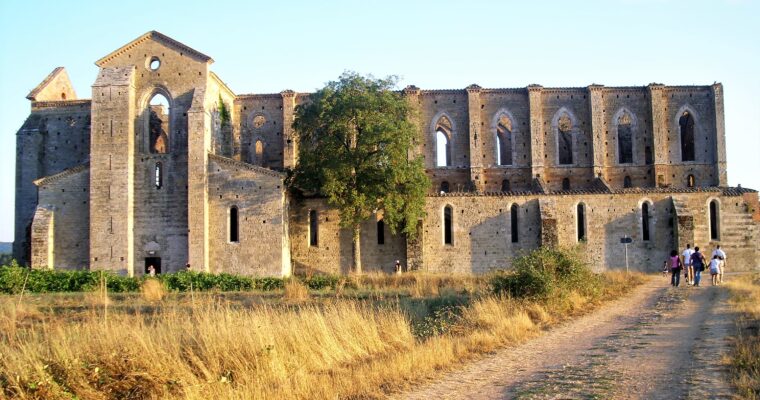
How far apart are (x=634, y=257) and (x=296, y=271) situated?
53.3ft

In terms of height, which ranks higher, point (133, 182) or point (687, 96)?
point (687, 96)

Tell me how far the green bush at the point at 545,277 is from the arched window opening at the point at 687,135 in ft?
85.3

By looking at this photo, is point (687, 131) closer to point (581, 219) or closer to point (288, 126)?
point (581, 219)

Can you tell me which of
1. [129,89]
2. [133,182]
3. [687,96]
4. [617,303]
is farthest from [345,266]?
[687,96]

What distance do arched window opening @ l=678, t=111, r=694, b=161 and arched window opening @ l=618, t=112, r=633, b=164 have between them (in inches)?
114

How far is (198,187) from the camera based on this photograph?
3080 centimetres

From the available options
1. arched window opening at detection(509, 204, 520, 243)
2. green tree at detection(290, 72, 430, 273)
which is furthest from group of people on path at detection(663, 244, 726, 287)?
green tree at detection(290, 72, 430, 273)

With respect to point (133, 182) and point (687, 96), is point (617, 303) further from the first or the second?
point (687, 96)

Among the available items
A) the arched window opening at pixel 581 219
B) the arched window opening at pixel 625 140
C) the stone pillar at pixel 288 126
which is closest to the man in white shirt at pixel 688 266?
the arched window opening at pixel 581 219

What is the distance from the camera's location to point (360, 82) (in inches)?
1205

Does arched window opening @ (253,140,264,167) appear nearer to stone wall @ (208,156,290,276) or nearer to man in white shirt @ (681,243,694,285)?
stone wall @ (208,156,290,276)

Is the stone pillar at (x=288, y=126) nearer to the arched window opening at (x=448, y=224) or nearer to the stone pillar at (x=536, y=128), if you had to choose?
the arched window opening at (x=448, y=224)

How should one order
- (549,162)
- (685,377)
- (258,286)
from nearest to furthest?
(685,377)
(258,286)
(549,162)

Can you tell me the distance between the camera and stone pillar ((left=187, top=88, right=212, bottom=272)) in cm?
3038
